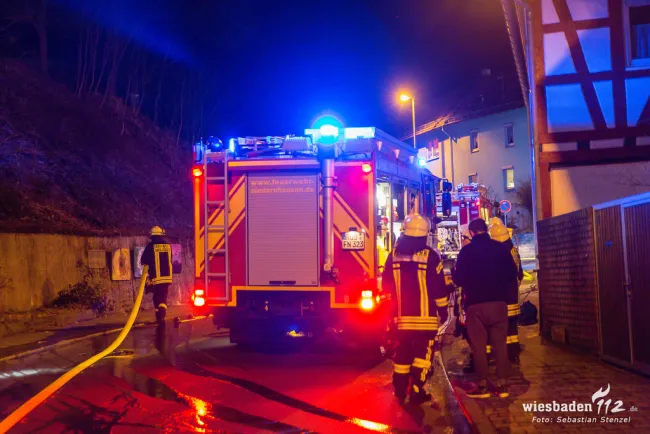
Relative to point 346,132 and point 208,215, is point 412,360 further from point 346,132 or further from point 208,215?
point 346,132

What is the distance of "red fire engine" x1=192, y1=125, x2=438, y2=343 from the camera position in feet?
27.7

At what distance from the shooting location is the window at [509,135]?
1469 inches

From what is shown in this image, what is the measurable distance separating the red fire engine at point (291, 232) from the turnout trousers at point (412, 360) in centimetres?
215

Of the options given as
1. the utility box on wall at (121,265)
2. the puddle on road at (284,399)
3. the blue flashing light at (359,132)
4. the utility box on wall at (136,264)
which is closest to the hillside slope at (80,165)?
the utility box on wall at (121,265)

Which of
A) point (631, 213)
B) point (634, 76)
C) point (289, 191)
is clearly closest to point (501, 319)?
point (631, 213)

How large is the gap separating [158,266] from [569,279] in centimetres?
710

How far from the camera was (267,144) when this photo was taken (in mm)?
8867

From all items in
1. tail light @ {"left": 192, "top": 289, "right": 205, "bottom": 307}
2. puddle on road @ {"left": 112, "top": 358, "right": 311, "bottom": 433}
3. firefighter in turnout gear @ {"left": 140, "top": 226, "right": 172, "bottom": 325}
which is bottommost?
puddle on road @ {"left": 112, "top": 358, "right": 311, "bottom": 433}

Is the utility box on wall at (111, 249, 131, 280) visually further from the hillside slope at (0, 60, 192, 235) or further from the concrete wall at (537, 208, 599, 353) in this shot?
the concrete wall at (537, 208, 599, 353)

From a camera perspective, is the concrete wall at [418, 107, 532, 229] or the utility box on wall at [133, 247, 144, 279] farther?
the concrete wall at [418, 107, 532, 229]

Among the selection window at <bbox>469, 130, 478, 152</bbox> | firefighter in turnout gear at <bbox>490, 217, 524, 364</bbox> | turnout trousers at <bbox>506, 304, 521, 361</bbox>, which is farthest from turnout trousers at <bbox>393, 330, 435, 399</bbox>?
window at <bbox>469, 130, 478, 152</bbox>

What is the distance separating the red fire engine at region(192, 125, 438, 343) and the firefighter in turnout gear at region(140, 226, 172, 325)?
268 cm

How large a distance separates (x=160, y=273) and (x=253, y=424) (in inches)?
244

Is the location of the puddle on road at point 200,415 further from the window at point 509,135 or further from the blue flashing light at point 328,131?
the window at point 509,135
